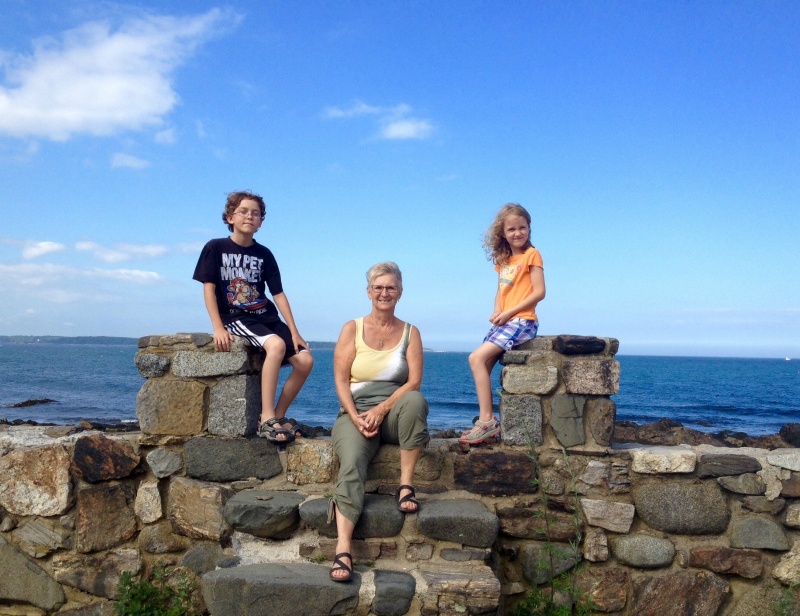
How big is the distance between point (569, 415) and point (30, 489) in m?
3.52

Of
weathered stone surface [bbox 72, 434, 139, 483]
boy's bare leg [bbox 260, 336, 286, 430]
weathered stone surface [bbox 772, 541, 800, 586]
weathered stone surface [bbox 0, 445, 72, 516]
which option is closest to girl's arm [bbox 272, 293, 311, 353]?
boy's bare leg [bbox 260, 336, 286, 430]

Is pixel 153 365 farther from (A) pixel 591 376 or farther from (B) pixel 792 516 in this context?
(B) pixel 792 516

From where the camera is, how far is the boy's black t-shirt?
14.1ft

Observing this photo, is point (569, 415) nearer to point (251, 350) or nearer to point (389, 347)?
point (389, 347)

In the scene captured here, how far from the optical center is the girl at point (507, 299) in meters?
4.20

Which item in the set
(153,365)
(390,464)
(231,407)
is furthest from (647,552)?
(153,365)

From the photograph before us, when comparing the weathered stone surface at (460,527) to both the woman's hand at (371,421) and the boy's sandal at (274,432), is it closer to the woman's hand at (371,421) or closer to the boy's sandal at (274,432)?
the woman's hand at (371,421)

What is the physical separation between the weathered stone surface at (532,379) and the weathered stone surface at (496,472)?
40 cm

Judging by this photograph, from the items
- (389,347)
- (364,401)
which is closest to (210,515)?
(364,401)

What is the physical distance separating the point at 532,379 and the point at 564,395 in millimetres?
222

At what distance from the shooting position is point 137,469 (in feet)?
14.0

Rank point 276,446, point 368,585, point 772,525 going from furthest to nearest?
point 276,446, point 772,525, point 368,585

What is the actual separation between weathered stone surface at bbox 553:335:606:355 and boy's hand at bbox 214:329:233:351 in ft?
6.86

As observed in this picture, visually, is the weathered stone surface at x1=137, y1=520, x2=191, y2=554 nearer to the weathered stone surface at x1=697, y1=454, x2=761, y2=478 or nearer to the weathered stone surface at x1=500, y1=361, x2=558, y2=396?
the weathered stone surface at x1=500, y1=361, x2=558, y2=396
